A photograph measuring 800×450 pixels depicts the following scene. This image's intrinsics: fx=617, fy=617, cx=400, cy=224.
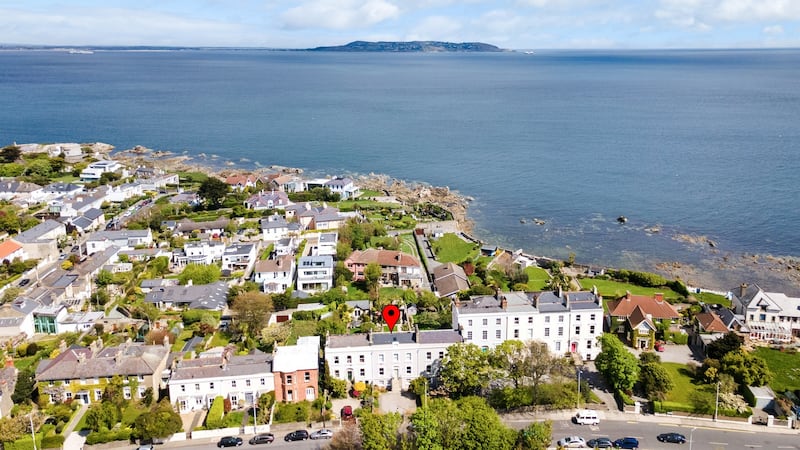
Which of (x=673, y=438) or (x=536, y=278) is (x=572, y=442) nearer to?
(x=673, y=438)

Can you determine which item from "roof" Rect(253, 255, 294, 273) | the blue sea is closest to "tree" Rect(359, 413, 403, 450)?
"roof" Rect(253, 255, 294, 273)

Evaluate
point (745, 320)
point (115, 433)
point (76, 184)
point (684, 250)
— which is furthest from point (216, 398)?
point (76, 184)

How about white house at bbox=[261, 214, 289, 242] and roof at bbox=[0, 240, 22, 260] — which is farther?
white house at bbox=[261, 214, 289, 242]

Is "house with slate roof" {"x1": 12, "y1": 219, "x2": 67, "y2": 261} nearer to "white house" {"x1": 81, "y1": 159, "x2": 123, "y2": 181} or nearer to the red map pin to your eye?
"white house" {"x1": 81, "y1": 159, "x2": 123, "y2": 181}

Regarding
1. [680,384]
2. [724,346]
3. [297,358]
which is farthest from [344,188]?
[680,384]

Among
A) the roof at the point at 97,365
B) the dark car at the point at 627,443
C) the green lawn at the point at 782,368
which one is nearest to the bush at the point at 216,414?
the roof at the point at 97,365

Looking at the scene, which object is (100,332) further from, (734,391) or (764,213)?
Result: (764,213)

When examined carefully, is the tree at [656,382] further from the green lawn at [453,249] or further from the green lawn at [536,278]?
the green lawn at [453,249]
